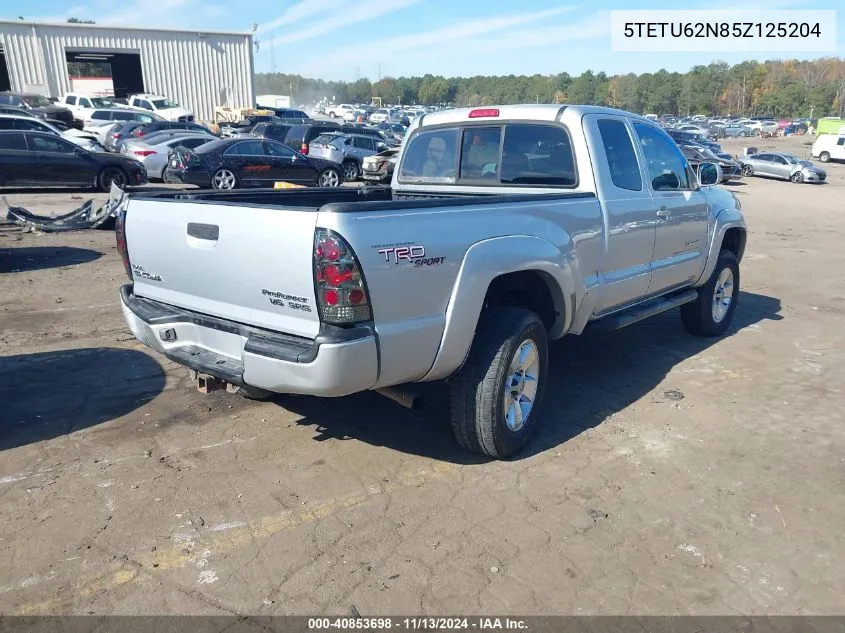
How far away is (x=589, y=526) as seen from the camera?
3.34 metres

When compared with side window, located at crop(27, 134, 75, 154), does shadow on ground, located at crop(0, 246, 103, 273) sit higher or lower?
lower

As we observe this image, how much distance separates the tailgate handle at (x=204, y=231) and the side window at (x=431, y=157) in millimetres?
2439

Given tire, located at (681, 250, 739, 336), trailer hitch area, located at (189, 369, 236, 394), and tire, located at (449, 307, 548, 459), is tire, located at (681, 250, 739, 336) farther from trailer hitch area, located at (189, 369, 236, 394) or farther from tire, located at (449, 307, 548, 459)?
trailer hitch area, located at (189, 369, 236, 394)

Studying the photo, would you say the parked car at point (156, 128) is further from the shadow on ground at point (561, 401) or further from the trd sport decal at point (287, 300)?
the trd sport decal at point (287, 300)

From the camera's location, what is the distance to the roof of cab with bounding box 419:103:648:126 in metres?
4.69

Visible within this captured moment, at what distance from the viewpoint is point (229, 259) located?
10.7 ft

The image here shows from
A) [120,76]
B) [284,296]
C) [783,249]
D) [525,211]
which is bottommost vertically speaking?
[783,249]

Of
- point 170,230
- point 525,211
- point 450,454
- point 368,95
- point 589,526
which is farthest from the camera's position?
point 368,95

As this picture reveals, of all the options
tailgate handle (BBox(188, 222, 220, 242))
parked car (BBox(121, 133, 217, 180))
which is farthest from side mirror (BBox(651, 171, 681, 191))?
parked car (BBox(121, 133, 217, 180))

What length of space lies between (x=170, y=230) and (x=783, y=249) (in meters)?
12.0

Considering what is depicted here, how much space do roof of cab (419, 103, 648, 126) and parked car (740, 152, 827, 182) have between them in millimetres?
29366

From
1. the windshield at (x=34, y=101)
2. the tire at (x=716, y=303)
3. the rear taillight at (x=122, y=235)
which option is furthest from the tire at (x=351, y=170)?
the windshield at (x=34, y=101)

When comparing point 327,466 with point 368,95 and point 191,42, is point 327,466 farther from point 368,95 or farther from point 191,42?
point 368,95

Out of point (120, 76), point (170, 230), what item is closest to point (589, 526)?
point (170, 230)
